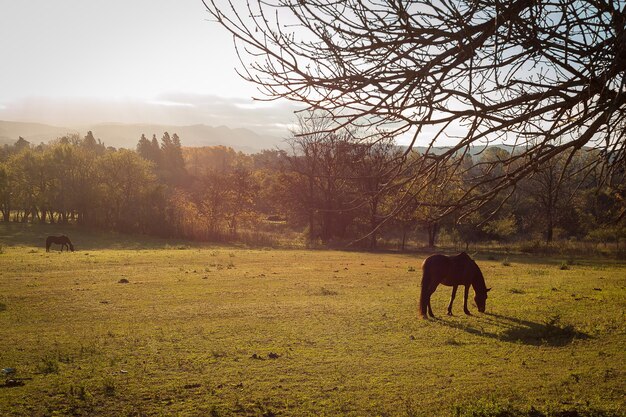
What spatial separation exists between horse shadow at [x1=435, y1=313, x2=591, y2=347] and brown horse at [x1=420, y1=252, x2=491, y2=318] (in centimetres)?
86

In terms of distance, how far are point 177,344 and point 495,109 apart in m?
7.37

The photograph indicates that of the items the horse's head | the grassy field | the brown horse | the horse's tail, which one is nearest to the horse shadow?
the grassy field

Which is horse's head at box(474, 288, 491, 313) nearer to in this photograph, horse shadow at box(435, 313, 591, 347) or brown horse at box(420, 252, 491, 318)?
brown horse at box(420, 252, 491, 318)

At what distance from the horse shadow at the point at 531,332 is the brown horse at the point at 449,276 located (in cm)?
86

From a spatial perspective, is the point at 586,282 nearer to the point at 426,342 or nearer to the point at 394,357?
the point at 426,342

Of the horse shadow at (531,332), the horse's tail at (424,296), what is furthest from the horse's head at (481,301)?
the horse's tail at (424,296)

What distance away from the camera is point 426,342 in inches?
382

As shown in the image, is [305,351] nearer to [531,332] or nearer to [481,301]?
[531,332]

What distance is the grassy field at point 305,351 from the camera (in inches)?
249

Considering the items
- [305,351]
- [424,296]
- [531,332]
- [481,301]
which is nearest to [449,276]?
[424,296]

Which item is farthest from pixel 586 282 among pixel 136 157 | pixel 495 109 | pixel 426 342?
pixel 136 157

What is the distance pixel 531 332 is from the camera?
10141 millimetres

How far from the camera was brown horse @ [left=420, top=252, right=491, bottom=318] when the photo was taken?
11.9 meters

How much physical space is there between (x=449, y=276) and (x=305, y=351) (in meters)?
5.19
